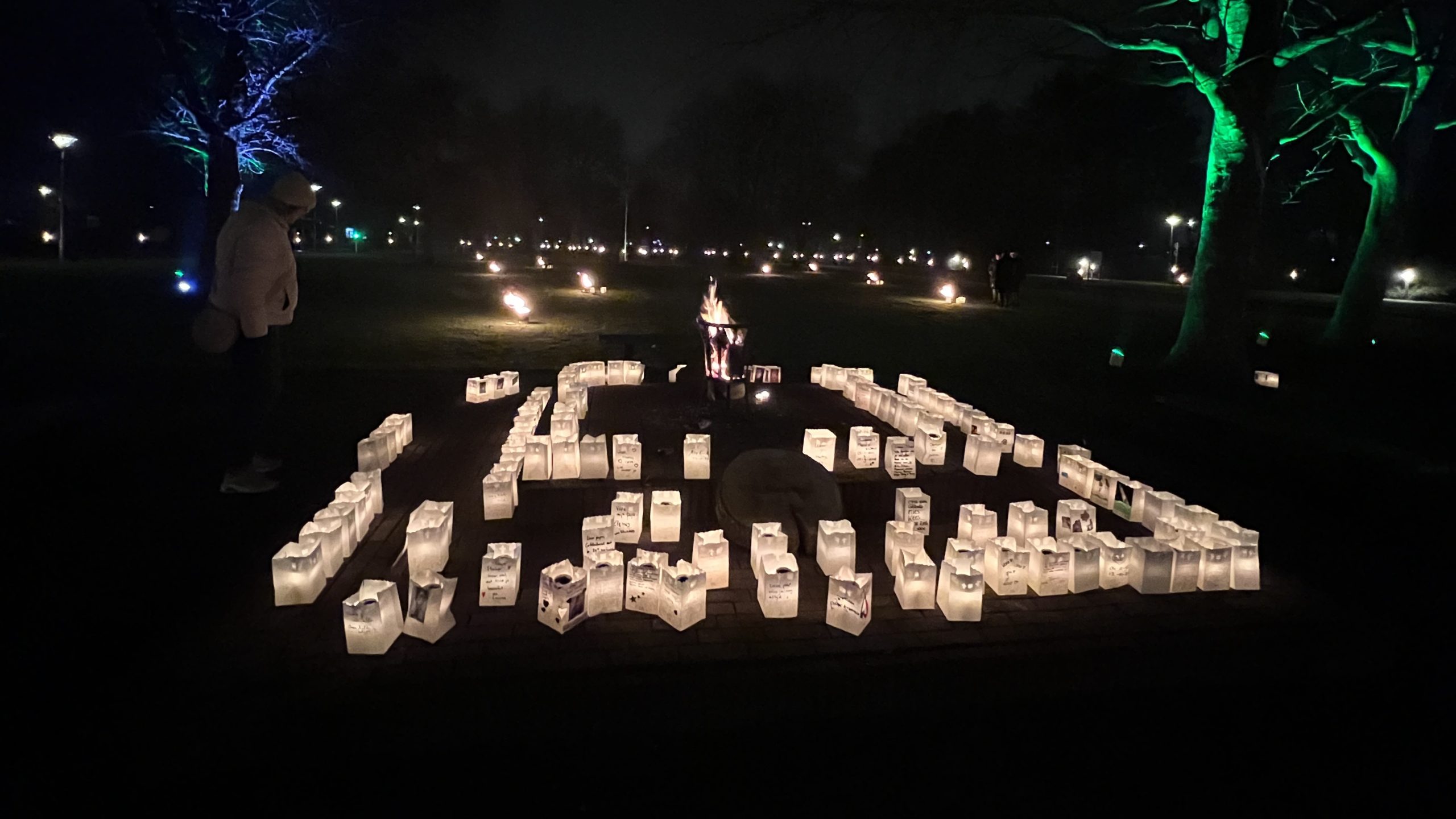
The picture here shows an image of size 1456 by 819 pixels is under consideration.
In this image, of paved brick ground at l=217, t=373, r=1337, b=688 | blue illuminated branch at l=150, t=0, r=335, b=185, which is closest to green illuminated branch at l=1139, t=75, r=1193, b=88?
paved brick ground at l=217, t=373, r=1337, b=688

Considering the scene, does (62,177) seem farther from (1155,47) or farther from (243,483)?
(1155,47)

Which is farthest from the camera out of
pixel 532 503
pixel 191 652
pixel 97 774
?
pixel 532 503

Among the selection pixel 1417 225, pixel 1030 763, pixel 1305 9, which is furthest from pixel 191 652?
pixel 1417 225

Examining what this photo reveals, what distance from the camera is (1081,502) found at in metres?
5.00

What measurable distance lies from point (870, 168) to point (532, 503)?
193ft

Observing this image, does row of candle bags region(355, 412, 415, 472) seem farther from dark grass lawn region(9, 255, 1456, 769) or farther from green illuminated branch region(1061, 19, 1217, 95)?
green illuminated branch region(1061, 19, 1217, 95)

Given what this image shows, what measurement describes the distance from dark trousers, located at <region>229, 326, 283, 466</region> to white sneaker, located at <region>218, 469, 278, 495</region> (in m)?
0.07

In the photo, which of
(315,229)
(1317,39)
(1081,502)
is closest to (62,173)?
(1317,39)

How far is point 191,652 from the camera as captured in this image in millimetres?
3568

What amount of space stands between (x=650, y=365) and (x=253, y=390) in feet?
20.1

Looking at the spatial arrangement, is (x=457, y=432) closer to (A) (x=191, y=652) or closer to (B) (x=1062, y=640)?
(A) (x=191, y=652)

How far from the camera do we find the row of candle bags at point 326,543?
3.97 metres

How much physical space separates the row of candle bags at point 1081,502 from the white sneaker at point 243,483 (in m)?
3.59

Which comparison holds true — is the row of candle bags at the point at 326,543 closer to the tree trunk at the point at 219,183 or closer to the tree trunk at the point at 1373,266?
the tree trunk at the point at 219,183
